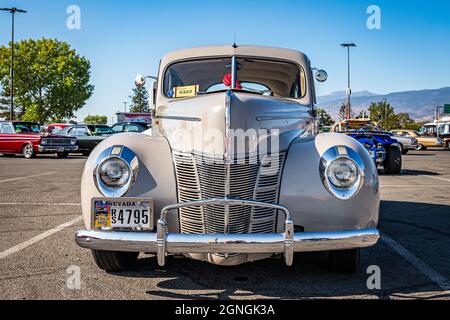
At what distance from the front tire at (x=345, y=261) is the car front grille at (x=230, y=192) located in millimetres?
687

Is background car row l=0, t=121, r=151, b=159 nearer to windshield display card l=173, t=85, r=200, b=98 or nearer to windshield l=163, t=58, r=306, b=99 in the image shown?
windshield l=163, t=58, r=306, b=99

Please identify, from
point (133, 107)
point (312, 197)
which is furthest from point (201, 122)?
point (133, 107)

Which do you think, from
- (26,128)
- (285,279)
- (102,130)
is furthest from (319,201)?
(102,130)

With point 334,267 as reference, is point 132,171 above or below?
above

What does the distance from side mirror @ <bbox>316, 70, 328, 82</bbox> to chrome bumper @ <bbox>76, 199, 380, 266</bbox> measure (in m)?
2.36

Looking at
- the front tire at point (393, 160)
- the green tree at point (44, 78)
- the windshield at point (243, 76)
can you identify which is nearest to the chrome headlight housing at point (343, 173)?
the windshield at point (243, 76)

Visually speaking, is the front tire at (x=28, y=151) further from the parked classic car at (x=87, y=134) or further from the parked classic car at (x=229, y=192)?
Answer: the parked classic car at (x=229, y=192)

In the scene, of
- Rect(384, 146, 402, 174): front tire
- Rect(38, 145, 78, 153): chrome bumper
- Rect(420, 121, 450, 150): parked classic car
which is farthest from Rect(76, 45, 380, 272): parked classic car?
Rect(420, 121, 450, 150): parked classic car

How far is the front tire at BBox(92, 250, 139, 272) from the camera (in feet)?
11.6

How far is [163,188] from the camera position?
3.29 meters

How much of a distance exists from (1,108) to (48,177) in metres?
64.0

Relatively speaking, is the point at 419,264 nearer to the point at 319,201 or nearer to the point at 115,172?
the point at 319,201

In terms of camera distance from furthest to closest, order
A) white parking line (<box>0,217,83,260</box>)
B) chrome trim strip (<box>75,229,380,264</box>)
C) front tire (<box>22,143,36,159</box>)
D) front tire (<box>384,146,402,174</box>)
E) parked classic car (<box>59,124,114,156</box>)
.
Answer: parked classic car (<box>59,124,114,156</box>) → front tire (<box>22,143,36,159</box>) → front tire (<box>384,146,402,174</box>) → white parking line (<box>0,217,83,260</box>) → chrome trim strip (<box>75,229,380,264</box>)
